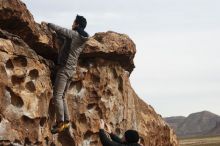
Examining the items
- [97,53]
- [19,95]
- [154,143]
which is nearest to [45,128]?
[19,95]

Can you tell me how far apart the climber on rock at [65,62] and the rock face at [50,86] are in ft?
1.21

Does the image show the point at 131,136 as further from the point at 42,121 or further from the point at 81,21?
the point at 81,21

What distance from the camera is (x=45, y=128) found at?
1466 centimetres

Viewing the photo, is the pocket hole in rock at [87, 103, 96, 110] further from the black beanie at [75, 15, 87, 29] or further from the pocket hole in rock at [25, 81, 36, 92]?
the black beanie at [75, 15, 87, 29]

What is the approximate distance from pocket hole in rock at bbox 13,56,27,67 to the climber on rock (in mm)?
1304

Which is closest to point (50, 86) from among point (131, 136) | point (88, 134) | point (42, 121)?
point (42, 121)

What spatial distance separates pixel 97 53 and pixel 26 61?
389 centimetres

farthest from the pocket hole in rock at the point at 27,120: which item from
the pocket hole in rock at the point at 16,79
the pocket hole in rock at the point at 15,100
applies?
the pocket hole in rock at the point at 16,79

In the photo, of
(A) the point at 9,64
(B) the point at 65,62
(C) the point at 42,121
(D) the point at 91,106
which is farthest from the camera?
(D) the point at 91,106

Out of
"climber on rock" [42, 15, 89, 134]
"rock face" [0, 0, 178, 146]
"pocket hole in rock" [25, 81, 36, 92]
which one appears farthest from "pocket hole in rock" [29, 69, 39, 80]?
"climber on rock" [42, 15, 89, 134]

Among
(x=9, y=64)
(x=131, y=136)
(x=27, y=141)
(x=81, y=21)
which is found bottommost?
(x=27, y=141)

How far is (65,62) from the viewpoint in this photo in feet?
49.4

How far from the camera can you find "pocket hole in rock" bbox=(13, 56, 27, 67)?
13.8 meters

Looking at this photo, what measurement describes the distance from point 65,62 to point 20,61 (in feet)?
5.46
